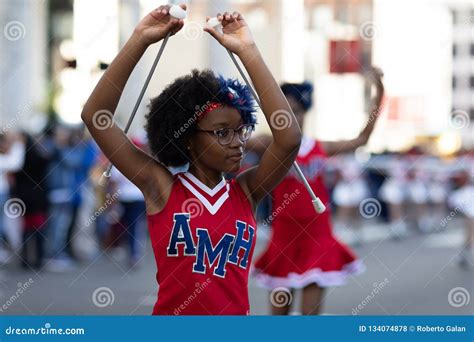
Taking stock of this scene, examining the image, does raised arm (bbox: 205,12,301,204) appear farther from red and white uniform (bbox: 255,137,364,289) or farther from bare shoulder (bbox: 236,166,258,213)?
red and white uniform (bbox: 255,137,364,289)

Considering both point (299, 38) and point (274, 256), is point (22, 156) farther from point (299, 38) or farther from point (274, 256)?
point (299, 38)

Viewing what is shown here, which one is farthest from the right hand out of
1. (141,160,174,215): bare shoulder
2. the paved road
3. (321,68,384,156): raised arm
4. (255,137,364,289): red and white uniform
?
the paved road

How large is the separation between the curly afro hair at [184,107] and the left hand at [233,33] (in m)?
0.20

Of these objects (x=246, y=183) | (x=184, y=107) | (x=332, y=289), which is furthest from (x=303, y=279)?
(x=332, y=289)

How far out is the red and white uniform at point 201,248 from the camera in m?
3.21

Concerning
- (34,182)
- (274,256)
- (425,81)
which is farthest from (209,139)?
(425,81)

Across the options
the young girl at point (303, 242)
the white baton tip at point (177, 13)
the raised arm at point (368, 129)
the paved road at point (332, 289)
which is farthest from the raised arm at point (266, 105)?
the paved road at point (332, 289)

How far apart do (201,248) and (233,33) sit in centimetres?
67

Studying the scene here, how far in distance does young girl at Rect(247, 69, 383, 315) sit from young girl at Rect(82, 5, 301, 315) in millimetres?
1967

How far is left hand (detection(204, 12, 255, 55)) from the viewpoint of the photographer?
3.14 m

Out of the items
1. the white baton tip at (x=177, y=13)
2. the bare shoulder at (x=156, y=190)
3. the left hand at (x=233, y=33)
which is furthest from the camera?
the bare shoulder at (x=156, y=190)

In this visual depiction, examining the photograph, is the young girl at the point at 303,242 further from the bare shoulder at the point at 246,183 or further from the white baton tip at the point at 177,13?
the white baton tip at the point at 177,13

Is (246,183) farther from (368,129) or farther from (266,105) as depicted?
(368,129)

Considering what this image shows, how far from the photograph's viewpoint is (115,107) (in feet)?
10.5
